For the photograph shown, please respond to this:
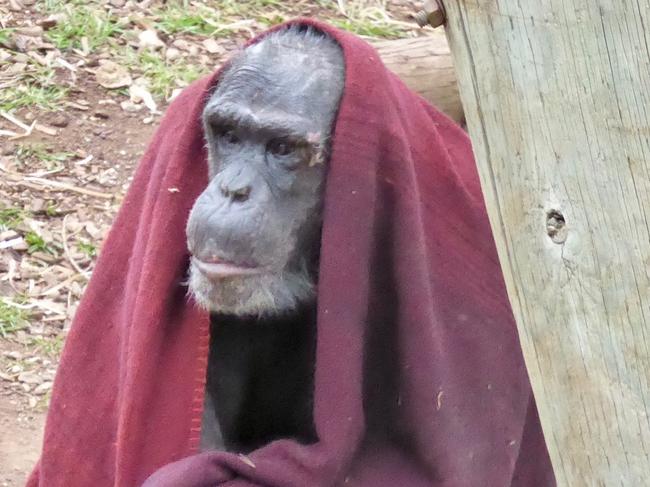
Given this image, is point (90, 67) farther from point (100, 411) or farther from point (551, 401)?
point (551, 401)

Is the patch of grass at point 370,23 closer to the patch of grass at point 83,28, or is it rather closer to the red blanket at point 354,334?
the patch of grass at point 83,28

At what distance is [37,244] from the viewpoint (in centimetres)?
450

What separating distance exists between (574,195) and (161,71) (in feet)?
13.2

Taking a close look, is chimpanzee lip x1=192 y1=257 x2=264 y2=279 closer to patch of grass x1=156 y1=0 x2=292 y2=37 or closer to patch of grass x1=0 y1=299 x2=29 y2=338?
patch of grass x1=0 y1=299 x2=29 y2=338

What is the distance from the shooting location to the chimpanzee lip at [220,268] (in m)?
2.41

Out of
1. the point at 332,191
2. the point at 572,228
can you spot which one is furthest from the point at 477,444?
the point at 572,228

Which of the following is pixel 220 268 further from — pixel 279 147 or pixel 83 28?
pixel 83 28

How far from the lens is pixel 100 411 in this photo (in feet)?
9.09

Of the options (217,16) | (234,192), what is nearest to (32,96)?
(217,16)

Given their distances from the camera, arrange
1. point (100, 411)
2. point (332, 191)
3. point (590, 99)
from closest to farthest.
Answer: point (590, 99)
point (332, 191)
point (100, 411)

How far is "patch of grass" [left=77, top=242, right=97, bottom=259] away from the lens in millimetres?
4523

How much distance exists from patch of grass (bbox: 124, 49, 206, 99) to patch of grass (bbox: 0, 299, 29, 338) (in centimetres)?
141

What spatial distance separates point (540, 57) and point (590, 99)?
8 centimetres

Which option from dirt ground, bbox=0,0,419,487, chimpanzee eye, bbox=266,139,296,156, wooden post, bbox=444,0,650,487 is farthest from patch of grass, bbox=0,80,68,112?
wooden post, bbox=444,0,650,487
